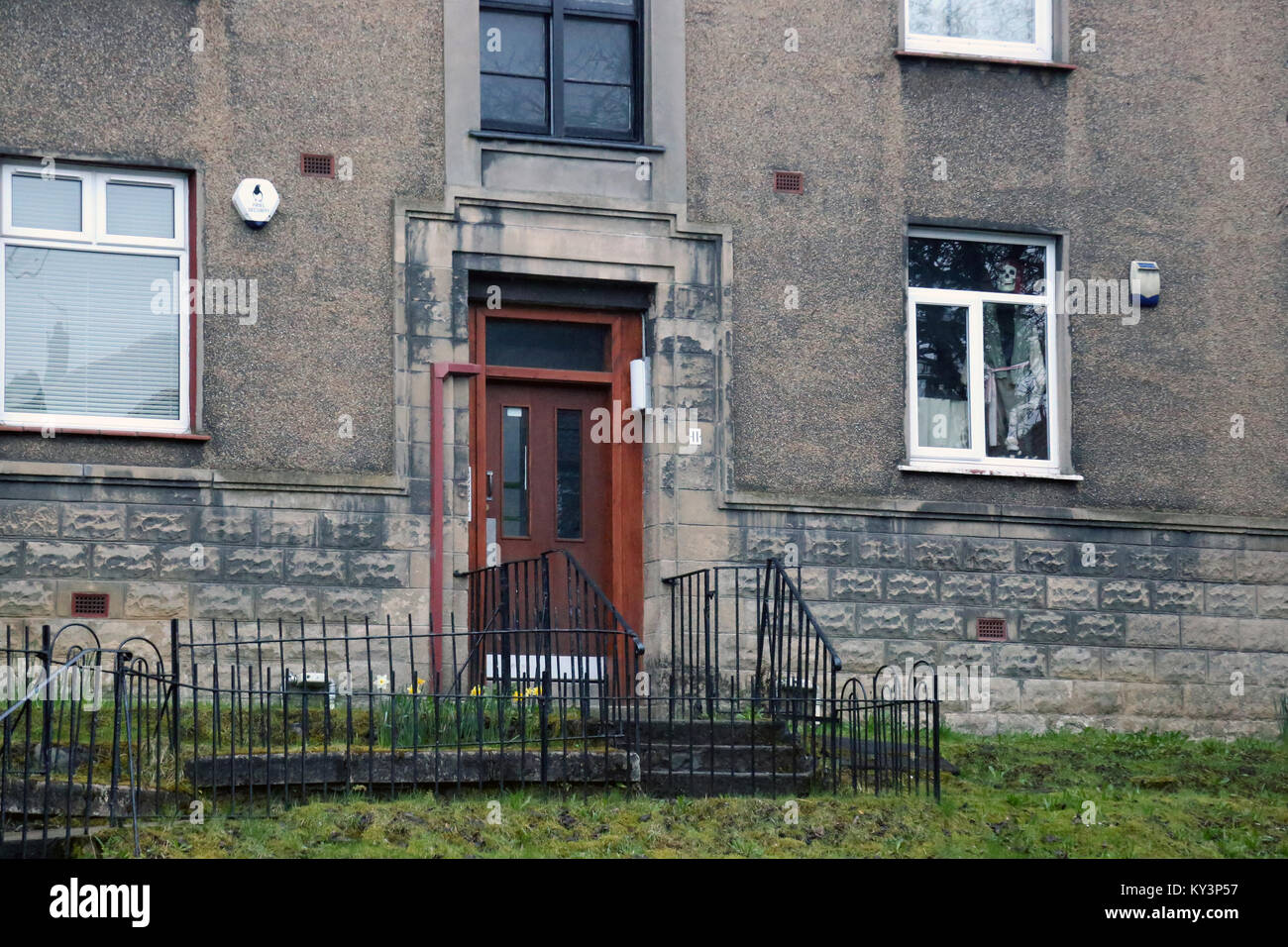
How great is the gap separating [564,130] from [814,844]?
6.36 m

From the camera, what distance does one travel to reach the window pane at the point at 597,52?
13750 millimetres

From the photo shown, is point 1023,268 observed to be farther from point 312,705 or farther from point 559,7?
point 312,705

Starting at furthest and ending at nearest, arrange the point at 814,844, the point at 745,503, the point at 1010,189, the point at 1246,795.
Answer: the point at 1010,189 → the point at 745,503 → the point at 1246,795 → the point at 814,844

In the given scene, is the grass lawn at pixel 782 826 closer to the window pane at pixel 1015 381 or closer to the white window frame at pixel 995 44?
the window pane at pixel 1015 381

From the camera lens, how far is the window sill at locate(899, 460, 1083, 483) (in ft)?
45.2

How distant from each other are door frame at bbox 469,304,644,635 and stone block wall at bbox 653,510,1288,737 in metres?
0.51

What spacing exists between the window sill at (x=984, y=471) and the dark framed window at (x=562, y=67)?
320 cm

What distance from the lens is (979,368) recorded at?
14.2 meters

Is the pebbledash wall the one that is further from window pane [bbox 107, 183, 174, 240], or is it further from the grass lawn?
the grass lawn

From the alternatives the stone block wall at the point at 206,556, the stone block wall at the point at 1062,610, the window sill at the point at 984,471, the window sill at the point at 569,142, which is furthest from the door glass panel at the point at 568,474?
the window sill at the point at 984,471

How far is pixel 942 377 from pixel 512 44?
4039 millimetres

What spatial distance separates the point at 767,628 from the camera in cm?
1298

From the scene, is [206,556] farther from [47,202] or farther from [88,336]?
[47,202]

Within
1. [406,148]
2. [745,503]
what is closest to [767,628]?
[745,503]
